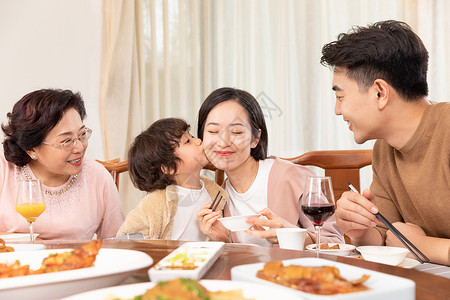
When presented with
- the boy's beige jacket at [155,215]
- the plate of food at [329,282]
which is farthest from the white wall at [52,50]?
the plate of food at [329,282]

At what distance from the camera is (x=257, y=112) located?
206 centimetres

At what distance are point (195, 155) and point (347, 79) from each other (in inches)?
27.5

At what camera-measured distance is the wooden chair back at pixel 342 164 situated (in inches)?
82.0

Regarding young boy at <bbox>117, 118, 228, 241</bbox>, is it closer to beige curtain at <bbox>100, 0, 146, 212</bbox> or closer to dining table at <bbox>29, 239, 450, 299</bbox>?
dining table at <bbox>29, 239, 450, 299</bbox>

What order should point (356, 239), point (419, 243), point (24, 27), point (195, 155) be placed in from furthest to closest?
1. point (24, 27)
2. point (195, 155)
3. point (356, 239)
4. point (419, 243)

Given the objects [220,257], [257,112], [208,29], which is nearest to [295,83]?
[208,29]

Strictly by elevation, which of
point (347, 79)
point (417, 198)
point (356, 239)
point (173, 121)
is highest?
point (347, 79)

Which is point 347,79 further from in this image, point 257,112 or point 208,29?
point 208,29

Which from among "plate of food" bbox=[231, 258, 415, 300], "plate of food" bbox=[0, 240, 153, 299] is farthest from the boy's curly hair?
"plate of food" bbox=[231, 258, 415, 300]

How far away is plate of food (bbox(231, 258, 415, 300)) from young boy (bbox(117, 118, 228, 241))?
118 centimetres

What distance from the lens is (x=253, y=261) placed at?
37.5 inches

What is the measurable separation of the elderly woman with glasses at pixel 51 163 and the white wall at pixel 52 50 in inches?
47.8

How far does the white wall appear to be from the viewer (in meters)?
3.19

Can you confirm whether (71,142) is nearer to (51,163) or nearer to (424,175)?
(51,163)
